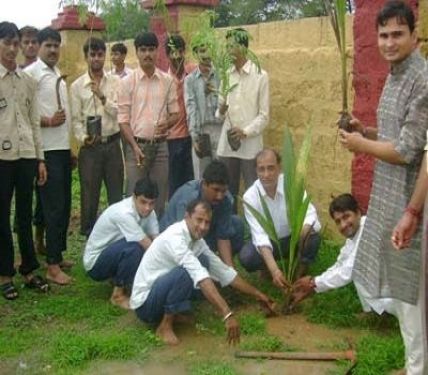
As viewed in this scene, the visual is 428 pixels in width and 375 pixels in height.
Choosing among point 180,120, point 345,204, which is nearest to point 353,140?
point 345,204

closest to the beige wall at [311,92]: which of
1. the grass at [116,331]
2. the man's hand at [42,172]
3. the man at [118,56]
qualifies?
the grass at [116,331]

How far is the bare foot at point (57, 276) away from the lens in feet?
16.8

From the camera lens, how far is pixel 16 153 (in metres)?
4.58

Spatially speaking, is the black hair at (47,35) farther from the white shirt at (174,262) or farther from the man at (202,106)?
the white shirt at (174,262)

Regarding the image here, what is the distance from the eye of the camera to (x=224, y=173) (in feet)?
14.2

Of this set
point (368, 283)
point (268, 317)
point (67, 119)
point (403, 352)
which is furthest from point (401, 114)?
point (67, 119)

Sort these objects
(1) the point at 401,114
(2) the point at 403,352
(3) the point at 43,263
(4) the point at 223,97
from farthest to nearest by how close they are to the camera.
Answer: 1. (3) the point at 43,263
2. (4) the point at 223,97
3. (2) the point at 403,352
4. (1) the point at 401,114

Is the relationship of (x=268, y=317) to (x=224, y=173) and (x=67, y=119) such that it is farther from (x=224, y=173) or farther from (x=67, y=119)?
(x=67, y=119)

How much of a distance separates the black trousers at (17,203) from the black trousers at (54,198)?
22 cm

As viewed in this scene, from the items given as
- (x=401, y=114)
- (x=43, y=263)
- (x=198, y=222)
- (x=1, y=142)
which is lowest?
(x=43, y=263)

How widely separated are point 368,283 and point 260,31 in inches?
151

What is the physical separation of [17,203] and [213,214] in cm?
141

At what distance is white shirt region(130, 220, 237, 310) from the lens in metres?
3.93

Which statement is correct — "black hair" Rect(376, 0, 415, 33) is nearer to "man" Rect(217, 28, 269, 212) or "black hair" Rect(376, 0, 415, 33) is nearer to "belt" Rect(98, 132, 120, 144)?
"man" Rect(217, 28, 269, 212)
